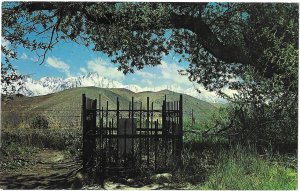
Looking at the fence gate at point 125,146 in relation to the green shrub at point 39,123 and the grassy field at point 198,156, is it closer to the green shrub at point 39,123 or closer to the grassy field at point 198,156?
the grassy field at point 198,156

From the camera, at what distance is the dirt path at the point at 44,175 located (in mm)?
10750

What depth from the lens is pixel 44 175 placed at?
39.3ft

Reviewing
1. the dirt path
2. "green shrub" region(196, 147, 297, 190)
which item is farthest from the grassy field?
the dirt path

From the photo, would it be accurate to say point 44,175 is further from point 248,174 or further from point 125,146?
point 248,174

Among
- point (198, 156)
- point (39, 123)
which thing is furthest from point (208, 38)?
point (39, 123)

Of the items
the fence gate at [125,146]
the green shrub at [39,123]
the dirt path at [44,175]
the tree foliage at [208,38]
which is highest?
the tree foliage at [208,38]

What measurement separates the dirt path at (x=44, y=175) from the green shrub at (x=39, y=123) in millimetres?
5562

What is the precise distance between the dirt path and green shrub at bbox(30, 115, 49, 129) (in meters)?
5.56

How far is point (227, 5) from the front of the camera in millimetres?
15953

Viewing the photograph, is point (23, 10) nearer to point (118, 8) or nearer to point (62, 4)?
point (62, 4)

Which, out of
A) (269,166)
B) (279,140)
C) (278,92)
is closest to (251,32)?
(278,92)

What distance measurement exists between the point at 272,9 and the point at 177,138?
577cm

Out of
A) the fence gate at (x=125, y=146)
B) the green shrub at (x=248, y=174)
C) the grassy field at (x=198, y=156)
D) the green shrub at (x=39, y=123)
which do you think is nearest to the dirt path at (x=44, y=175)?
the grassy field at (x=198, y=156)

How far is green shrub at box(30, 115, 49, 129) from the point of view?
811 inches
